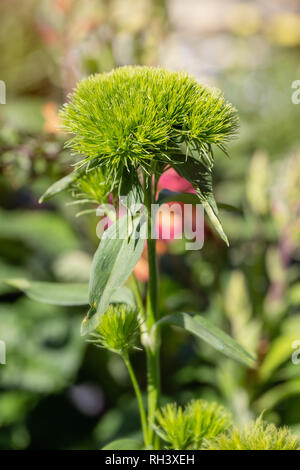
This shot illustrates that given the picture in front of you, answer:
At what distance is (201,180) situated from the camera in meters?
0.41

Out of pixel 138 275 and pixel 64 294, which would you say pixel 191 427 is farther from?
pixel 138 275

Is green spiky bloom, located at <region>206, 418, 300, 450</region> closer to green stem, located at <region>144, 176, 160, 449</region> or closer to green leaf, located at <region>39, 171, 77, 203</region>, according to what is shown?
green stem, located at <region>144, 176, 160, 449</region>

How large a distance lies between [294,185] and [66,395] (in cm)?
70

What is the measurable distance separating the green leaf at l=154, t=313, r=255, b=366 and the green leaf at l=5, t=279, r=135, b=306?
0.17 ft

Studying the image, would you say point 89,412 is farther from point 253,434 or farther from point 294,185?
point 253,434

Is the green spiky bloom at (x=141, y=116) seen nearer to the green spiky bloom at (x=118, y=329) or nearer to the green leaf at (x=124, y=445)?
the green spiky bloom at (x=118, y=329)

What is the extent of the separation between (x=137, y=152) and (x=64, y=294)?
0.22 meters

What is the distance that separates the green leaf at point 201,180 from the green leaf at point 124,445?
259mm

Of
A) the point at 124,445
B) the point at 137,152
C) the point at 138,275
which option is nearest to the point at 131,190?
the point at 137,152

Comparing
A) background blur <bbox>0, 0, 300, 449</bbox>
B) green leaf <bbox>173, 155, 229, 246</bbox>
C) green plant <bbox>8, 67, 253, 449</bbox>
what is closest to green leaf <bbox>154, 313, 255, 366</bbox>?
green plant <bbox>8, 67, 253, 449</bbox>

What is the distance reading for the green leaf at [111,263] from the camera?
1.29 feet

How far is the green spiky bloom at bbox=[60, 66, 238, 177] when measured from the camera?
379mm

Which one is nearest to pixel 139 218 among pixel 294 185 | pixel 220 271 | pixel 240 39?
pixel 294 185
